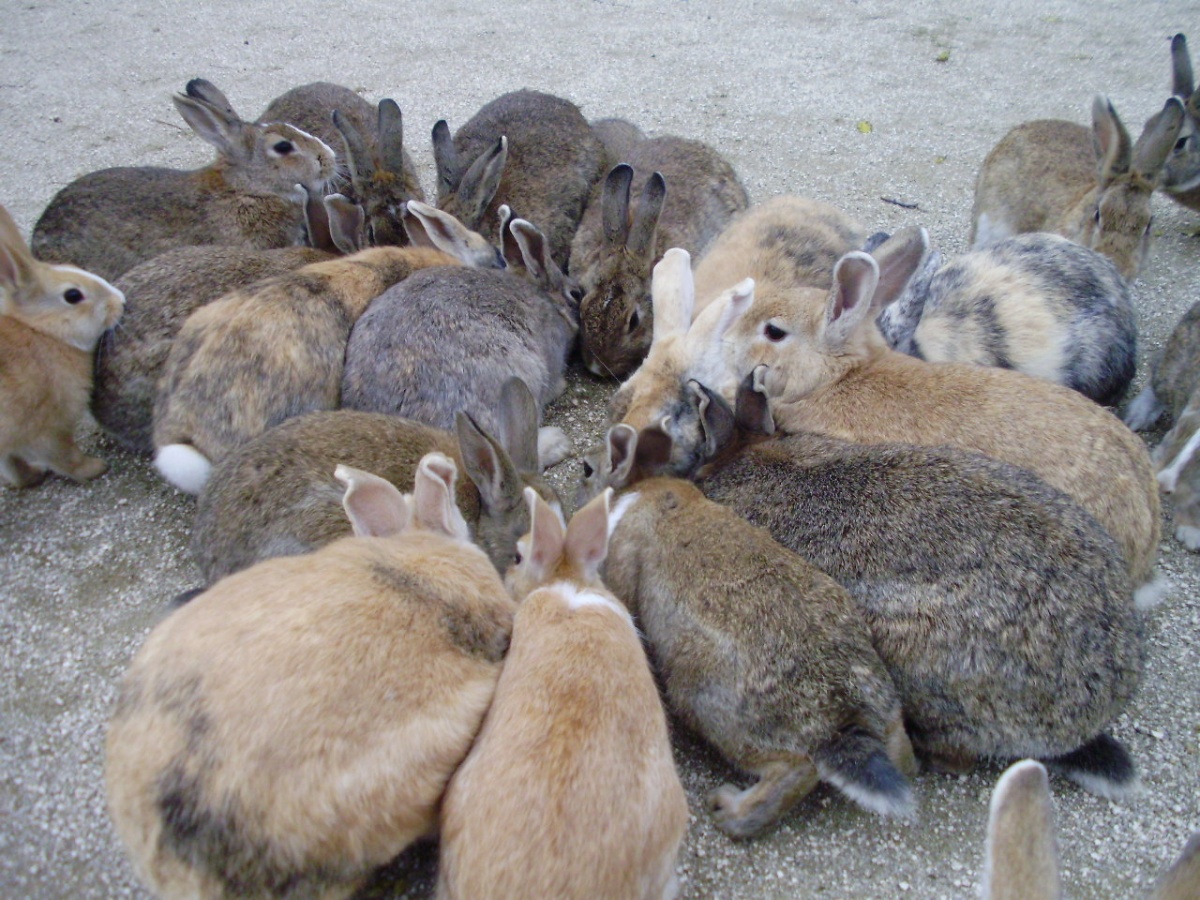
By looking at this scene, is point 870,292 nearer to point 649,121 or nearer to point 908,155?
point 908,155

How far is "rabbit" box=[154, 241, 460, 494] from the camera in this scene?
343 centimetres

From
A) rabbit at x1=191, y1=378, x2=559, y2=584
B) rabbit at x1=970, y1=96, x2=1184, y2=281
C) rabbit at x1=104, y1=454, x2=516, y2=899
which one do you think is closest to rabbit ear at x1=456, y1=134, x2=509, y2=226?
rabbit at x1=191, y1=378, x2=559, y2=584

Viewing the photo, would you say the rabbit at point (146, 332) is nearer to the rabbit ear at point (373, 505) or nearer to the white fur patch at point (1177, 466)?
the rabbit ear at point (373, 505)

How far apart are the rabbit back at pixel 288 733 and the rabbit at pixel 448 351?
4.69ft

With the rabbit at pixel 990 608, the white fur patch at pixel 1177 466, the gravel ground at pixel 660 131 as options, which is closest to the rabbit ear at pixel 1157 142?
the gravel ground at pixel 660 131

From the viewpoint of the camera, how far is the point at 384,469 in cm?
310

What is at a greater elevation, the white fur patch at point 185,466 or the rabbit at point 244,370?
the rabbit at point 244,370

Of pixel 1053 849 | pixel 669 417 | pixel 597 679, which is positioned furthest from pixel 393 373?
pixel 1053 849

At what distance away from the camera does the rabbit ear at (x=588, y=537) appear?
2.59 m

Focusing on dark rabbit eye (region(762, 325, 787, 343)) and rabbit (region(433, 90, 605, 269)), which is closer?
dark rabbit eye (region(762, 325, 787, 343))

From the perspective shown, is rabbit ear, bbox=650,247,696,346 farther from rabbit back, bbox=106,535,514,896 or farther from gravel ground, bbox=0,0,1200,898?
rabbit back, bbox=106,535,514,896

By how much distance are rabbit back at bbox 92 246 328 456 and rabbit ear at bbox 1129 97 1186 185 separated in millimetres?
4375

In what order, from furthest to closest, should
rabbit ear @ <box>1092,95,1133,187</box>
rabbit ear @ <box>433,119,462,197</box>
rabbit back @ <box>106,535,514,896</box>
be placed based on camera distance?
rabbit ear @ <box>433,119,462,197</box> < rabbit ear @ <box>1092,95,1133,187</box> < rabbit back @ <box>106,535,514,896</box>

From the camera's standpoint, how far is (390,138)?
4.75 m
